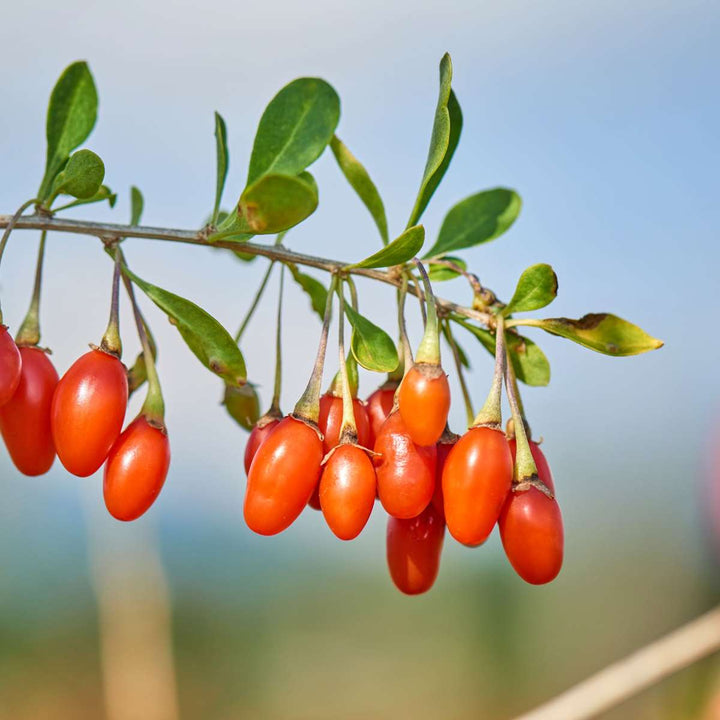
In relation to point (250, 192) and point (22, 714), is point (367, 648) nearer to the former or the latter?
point (22, 714)

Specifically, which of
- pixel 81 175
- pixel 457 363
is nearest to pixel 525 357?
pixel 457 363

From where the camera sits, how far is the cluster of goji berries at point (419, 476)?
0.81 meters

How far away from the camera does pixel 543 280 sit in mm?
887

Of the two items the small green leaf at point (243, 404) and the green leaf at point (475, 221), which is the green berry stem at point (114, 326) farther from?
the green leaf at point (475, 221)

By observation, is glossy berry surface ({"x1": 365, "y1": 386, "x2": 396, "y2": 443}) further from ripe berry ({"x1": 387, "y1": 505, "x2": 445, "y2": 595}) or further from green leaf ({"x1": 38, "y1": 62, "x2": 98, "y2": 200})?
green leaf ({"x1": 38, "y1": 62, "x2": 98, "y2": 200})

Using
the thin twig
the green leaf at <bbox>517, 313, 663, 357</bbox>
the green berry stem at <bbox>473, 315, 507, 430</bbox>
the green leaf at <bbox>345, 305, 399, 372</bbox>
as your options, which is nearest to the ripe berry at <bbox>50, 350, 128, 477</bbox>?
the green leaf at <bbox>345, 305, 399, 372</bbox>

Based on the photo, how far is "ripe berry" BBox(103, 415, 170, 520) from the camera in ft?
2.85

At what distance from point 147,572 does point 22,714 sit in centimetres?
249

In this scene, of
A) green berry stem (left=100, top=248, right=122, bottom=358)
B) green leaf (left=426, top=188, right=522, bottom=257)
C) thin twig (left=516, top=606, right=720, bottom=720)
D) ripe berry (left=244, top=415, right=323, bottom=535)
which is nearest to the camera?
ripe berry (left=244, top=415, right=323, bottom=535)

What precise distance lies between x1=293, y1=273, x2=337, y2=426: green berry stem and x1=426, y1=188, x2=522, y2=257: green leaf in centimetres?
29

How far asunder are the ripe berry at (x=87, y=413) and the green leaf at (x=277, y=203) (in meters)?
0.23

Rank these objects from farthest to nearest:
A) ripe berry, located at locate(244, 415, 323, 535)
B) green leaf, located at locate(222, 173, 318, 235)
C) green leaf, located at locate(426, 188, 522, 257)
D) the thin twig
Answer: green leaf, located at locate(426, 188, 522, 257) < the thin twig < ripe berry, located at locate(244, 415, 323, 535) < green leaf, located at locate(222, 173, 318, 235)

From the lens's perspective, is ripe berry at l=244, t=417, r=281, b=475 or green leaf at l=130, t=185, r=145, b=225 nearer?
ripe berry at l=244, t=417, r=281, b=475

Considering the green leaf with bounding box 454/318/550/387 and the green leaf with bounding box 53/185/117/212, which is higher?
the green leaf with bounding box 53/185/117/212
